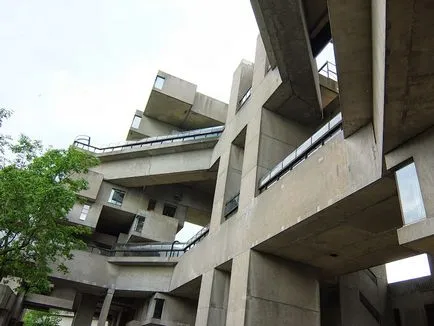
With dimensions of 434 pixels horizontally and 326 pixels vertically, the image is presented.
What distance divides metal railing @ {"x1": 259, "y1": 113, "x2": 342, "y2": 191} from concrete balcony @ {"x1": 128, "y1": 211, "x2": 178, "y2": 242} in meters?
12.2

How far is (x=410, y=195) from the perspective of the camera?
4887 mm

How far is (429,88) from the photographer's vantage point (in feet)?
13.4

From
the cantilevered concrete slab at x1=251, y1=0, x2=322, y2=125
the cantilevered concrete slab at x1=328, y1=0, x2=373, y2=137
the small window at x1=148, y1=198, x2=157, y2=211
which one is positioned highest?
the small window at x1=148, y1=198, x2=157, y2=211

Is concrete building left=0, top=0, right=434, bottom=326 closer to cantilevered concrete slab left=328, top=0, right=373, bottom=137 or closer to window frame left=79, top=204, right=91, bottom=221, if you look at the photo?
cantilevered concrete slab left=328, top=0, right=373, bottom=137

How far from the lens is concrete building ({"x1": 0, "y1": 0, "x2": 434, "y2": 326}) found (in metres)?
4.68

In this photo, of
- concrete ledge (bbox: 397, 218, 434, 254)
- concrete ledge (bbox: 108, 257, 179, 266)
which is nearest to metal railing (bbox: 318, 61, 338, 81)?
concrete ledge (bbox: 397, 218, 434, 254)

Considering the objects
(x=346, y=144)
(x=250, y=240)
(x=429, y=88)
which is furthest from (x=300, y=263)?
(x=429, y=88)

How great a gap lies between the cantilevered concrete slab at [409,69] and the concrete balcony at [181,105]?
21.0m

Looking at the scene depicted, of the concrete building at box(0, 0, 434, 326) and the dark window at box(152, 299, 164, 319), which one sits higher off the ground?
the concrete building at box(0, 0, 434, 326)

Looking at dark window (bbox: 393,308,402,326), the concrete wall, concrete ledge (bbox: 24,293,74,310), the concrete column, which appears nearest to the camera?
dark window (bbox: 393,308,402,326)

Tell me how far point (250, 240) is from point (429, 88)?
6878 mm

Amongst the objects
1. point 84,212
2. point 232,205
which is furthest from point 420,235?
point 84,212

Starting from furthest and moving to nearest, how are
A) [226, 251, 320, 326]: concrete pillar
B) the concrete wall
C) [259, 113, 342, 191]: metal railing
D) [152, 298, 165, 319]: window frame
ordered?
[152, 298, 165, 319]: window frame < the concrete wall < [226, 251, 320, 326]: concrete pillar < [259, 113, 342, 191]: metal railing

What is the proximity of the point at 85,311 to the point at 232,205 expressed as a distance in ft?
44.8
